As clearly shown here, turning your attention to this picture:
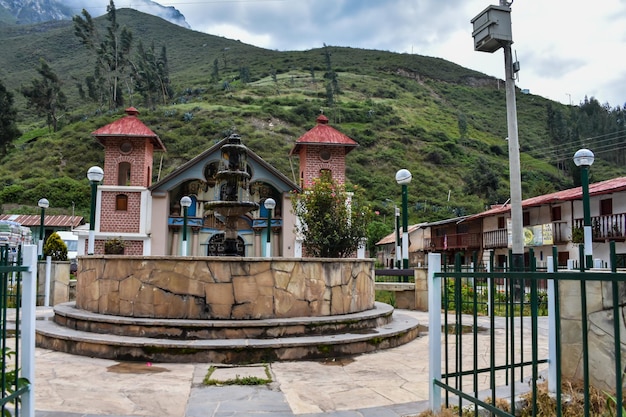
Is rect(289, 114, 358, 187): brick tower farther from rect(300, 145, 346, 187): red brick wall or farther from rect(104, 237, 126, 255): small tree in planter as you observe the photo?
rect(104, 237, 126, 255): small tree in planter

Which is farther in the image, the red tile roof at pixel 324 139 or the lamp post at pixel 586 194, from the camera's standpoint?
the red tile roof at pixel 324 139

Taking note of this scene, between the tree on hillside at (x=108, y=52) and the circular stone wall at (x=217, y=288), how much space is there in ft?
232

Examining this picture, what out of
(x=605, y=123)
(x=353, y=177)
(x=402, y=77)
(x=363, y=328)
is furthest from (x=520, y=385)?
(x=402, y=77)

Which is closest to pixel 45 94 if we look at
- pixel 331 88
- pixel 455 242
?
pixel 331 88

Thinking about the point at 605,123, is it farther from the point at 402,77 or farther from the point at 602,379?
the point at 602,379

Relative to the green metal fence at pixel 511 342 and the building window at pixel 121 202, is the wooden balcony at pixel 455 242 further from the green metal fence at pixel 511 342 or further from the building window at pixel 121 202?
the green metal fence at pixel 511 342

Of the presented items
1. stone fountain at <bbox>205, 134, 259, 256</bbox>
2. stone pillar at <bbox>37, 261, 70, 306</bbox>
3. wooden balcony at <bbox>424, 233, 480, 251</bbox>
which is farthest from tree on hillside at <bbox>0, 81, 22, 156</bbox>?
stone fountain at <bbox>205, 134, 259, 256</bbox>

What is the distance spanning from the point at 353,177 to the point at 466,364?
52832 millimetres

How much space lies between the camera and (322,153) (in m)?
28.8

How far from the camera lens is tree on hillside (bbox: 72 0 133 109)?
69562 millimetres

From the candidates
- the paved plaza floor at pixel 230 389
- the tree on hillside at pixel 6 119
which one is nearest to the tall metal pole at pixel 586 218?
the paved plaza floor at pixel 230 389

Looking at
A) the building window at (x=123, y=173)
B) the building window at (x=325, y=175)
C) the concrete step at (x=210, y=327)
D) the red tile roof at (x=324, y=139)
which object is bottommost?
the concrete step at (x=210, y=327)

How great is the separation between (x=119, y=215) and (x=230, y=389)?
78.4 feet

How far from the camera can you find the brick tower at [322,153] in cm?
2855
